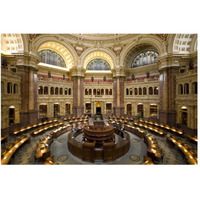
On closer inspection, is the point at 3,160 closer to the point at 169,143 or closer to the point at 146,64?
the point at 169,143

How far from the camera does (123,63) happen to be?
2133cm

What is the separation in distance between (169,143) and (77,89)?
58.2 ft

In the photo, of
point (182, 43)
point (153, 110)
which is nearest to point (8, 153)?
point (153, 110)

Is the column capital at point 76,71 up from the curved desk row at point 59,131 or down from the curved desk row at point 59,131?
up

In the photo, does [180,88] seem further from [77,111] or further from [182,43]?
[77,111]

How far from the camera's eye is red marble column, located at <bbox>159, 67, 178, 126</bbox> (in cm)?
1430

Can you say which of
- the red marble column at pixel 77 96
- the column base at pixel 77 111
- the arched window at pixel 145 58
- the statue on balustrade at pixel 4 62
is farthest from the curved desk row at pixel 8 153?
the arched window at pixel 145 58

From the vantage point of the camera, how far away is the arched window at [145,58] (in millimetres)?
20109

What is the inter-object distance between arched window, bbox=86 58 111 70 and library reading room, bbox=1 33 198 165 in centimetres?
24

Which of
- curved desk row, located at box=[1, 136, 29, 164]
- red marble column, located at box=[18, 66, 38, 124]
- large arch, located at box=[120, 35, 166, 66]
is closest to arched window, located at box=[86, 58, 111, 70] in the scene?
large arch, located at box=[120, 35, 166, 66]

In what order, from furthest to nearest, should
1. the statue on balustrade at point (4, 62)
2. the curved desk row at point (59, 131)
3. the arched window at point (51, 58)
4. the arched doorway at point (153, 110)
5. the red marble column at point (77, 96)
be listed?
the red marble column at point (77, 96), the arched window at point (51, 58), the arched doorway at point (153, 110), the statue on balustrade at point (4, 62), the curved desk row at point (59, 131)

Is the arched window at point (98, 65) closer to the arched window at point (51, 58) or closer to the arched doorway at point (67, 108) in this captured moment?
the arched window at point (51, 58)

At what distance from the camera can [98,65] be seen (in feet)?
81.3

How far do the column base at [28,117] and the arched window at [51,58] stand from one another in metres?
10.7
